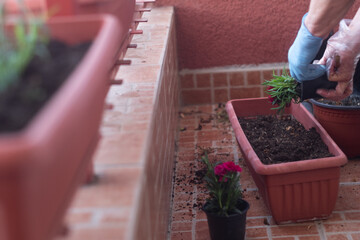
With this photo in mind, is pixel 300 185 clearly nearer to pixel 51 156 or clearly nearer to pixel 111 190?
pixel 111 190

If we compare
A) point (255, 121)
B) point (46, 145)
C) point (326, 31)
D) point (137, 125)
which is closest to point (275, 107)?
point (255, 121)

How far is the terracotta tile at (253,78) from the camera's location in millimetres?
3355

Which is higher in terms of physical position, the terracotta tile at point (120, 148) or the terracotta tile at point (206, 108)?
the terracotta tile at point (120, 148)

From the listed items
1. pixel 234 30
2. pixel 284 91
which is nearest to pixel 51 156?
pixel 284 91

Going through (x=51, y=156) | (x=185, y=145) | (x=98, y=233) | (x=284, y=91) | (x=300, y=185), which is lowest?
(x=185, y=145)

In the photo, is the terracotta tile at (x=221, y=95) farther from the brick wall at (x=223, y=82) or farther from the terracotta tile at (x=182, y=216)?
the terracotta tile at (x=182, y=216)

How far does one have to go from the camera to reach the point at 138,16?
114 inches

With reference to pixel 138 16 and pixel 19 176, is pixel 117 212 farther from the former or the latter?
pixel 138 16

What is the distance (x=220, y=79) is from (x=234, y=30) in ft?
1.12

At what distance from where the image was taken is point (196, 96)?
11.4ft

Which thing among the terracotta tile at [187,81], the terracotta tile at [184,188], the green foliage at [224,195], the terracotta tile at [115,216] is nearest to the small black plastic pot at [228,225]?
the green foliage at [224,195]

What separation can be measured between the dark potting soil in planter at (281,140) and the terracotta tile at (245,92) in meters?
0.64

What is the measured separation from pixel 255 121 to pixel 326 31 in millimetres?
780

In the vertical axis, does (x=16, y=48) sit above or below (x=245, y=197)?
above
